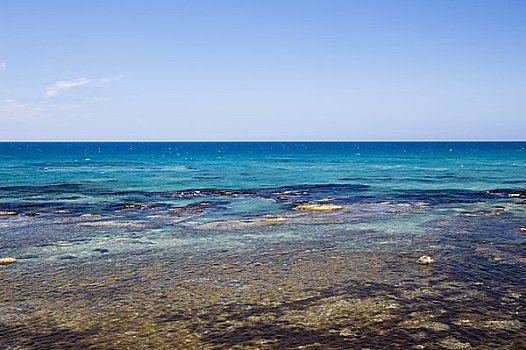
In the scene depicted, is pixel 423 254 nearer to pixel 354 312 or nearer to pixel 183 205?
pixel 354 312

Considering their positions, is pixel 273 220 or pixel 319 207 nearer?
pixel 273 220

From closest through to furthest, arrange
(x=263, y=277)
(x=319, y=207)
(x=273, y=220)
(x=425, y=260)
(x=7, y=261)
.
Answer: (x=263, y=277)
(x=425, y=260)
(x=7, y=261)
(x=273, y=220)
(x=319, y=207)

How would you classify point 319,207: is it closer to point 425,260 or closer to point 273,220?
point 273,220

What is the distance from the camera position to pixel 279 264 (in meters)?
26.2

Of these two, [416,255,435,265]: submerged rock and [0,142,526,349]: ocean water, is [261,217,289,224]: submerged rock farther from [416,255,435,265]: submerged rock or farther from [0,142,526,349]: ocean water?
[416,255,435,265]: submerged rock

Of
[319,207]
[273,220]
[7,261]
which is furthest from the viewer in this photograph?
[319,207]

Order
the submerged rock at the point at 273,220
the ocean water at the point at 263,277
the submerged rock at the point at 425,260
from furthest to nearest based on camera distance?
the submerged rock at the point at 273,220
the submerged rock at the point at 425,260
the ocean water at the point at 263,277

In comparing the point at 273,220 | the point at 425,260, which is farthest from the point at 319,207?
the point at 425,260

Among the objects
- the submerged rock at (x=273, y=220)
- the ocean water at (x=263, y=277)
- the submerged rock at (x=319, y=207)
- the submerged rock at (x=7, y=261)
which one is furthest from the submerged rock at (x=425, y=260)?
the submerged rock at (x=7, y=261)

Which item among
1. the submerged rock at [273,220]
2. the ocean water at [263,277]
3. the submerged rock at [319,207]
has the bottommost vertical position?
the ocean water at [263,277]

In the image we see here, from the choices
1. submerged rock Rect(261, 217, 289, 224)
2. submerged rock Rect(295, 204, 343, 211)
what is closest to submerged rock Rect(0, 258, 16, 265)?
submerged rock Rect(261, 217, 289, 224)

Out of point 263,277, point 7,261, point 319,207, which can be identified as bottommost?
point 263,277

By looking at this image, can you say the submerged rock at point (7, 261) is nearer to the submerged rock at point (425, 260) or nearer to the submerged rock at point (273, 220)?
the submerged rock at point (273, 220)

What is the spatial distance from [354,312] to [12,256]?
1954cm
